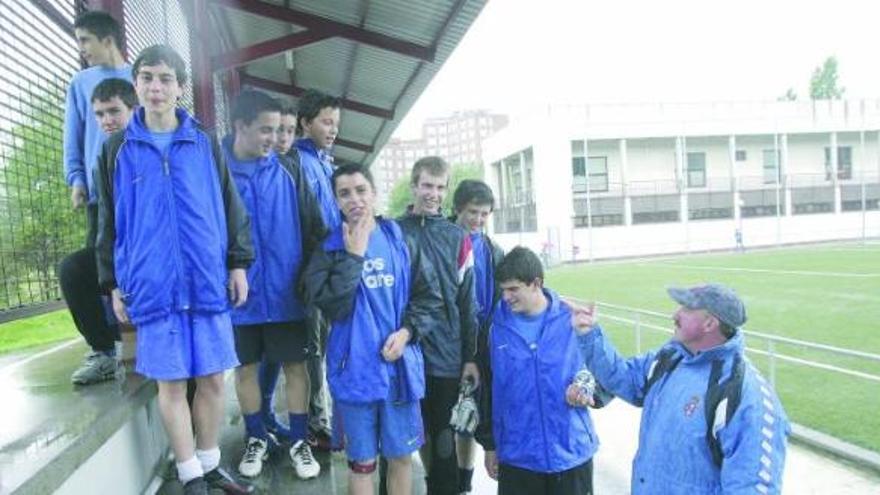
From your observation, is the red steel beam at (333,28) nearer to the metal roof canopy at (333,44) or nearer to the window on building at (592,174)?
the metal roof canopy at (333,44)

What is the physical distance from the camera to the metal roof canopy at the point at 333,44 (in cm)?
734

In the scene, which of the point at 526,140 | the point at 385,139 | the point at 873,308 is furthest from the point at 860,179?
the point at 385,139

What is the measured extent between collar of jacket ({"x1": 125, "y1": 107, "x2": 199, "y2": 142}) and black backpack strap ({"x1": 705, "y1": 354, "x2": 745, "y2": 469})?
2.16 meters

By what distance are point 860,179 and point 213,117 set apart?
42.3 metres

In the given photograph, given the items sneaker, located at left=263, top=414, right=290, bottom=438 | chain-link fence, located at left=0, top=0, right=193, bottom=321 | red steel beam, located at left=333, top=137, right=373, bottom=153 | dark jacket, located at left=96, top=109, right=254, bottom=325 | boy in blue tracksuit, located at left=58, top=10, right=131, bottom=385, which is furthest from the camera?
red steel beam, located at left=333, top=137, right=373, bottom=153

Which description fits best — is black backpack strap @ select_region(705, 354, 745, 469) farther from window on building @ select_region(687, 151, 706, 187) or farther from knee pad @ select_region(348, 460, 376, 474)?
window on building @ select_region(687, 151, 706, 187)

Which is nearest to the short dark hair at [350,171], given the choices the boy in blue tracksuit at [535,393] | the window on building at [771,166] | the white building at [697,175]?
the boy in blue tracksuit at [535,393]

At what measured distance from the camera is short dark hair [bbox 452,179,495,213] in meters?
3.58

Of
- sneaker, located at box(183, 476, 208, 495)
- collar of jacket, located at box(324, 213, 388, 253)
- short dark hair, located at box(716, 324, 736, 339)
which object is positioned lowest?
sneaker, located at box(183, 476, 208, 495)

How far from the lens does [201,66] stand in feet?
26.3

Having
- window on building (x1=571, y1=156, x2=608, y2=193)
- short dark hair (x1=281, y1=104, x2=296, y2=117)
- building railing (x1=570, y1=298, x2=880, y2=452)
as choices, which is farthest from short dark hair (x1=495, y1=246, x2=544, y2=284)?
window on building (x1=571, y1=156, x2=608, y2=193)

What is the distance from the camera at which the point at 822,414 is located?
7.25 meters

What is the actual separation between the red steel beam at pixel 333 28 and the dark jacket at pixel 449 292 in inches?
200

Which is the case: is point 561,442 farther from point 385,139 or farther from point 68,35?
point 385,139
